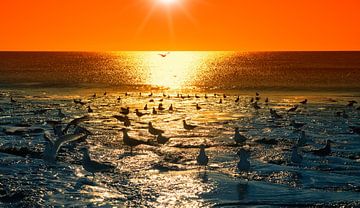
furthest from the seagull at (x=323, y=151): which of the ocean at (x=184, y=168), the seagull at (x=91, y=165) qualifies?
the seagull at (x=91, y=165)

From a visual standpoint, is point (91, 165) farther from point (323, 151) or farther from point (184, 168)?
point (323, 151)

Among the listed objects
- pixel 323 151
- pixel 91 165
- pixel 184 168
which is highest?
pixel 323 151

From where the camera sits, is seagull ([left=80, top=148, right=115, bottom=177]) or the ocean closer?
the ocean

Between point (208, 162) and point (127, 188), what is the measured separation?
5.31 m

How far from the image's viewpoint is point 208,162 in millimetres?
23438

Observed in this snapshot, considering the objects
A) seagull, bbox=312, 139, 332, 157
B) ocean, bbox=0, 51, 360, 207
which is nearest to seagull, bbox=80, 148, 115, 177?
ocean, bbox=0, 51, 360, 207

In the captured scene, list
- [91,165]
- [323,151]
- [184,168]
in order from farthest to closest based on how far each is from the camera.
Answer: [323,151], [184,168], [91,165]

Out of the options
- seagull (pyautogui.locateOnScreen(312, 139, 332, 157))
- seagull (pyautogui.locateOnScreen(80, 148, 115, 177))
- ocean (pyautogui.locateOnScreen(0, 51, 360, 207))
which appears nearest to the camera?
ocean (pyautogui.locateOnScreen(0, 51, 360, 207))

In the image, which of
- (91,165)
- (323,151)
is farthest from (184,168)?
(323,151)

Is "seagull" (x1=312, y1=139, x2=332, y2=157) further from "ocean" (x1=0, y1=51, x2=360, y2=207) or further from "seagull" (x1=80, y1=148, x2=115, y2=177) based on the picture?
"seagull" (x1=80, y1=148, x2=115, y2=177)

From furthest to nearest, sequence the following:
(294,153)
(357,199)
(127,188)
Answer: (294,153), (127,188), (357,199)

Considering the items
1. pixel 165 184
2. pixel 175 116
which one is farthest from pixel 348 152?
pixel 175 116

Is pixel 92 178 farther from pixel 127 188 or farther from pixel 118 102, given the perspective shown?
pixel 118 102

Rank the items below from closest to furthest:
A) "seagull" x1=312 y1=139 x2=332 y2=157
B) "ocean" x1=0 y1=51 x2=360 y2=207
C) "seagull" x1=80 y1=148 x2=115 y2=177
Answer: "ocean" x1=0 y1=51 x2=360 y2=207
"seagull" x1=80 y1=148 x2=115 y2=177
"seagull" x1=312 y1=139 x2=332 y2=157
